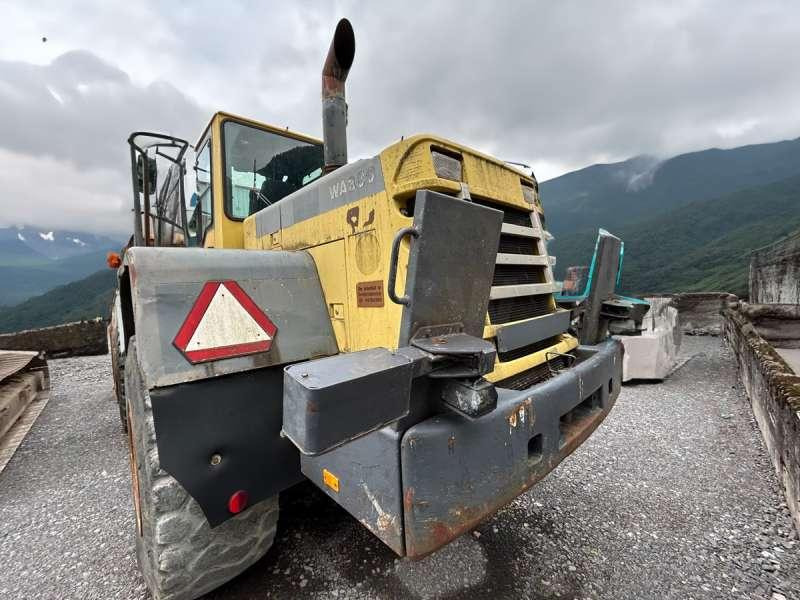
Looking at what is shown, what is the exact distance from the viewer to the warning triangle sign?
5.29 ft

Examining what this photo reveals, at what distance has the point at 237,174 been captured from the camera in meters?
2.96

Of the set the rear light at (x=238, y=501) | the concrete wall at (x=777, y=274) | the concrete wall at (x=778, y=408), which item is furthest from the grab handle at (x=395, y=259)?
the concrete wall at (x=777, y=274)

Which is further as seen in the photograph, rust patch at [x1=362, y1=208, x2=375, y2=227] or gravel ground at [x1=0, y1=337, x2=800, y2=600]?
gravel ground at [x1=0, y1=337, x2=800, y2=600]

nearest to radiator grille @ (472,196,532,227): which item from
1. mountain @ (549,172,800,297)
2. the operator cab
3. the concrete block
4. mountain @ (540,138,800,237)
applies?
the operator cab

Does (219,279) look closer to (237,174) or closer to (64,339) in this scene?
(237,174)

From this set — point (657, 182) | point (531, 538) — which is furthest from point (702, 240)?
point (531, 538)

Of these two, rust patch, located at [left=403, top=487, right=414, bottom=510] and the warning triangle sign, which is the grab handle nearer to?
rust patch, located at [left=403, top=487, right=414, bottom=510]

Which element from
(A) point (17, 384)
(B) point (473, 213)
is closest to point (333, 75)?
(B) point (473, 213)

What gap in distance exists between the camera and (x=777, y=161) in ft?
332

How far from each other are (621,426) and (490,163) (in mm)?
3593

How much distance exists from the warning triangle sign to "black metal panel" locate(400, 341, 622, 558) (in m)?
0.84

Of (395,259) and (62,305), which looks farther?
(62,305)

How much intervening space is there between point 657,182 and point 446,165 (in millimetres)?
133285

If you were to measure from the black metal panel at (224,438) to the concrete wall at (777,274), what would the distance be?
12.3 metres
